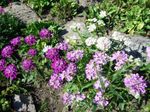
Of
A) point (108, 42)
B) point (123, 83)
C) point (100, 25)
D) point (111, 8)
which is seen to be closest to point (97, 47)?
point (108, 42)

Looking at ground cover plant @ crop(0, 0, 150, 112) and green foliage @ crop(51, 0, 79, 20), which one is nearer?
ground cover plant @ crop(0, 0, 150, 112)

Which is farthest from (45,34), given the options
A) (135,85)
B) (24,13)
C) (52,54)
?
(135,85)

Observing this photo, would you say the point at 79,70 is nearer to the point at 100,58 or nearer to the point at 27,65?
the point at 100,58

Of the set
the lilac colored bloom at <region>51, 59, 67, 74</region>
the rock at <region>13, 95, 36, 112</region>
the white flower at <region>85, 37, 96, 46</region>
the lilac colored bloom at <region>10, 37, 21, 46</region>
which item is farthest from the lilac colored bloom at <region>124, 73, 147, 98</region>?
the lilac colored bloom at <region>10, 37, 21, 46</region>

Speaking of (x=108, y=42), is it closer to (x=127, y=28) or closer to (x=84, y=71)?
(x=84, y=71)

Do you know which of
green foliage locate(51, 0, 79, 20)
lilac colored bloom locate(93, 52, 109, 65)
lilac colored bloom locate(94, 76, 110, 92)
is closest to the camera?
lilac colored bloom locate(94, 76, 110, 92)

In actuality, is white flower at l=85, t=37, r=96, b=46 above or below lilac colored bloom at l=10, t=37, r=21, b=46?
above

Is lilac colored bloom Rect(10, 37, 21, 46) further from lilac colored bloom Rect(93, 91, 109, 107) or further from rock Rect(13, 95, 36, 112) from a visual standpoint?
lilac colored bloom Rect(93, 91, 109, 107)
